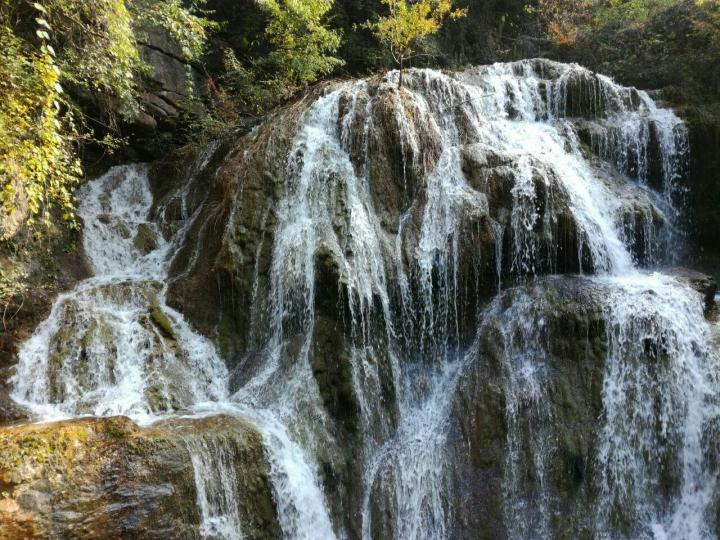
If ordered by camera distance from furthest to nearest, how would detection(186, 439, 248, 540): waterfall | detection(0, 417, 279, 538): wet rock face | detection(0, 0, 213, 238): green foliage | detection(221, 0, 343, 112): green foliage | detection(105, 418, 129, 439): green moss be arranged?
detection(221, 0, 343, 112): green foliage → detection(0, 0, 213, 238): green foliage → detection(186, 439, 248, 540): waterfall → detection(105, 418, 129, 439): green moss → detection(0, 417, 279, 538): wet rock face

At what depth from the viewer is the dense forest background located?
6762 mm

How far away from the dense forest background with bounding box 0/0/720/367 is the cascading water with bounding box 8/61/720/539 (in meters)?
1.16

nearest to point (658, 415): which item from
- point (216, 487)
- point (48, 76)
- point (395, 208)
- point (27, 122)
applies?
point (395, 208)

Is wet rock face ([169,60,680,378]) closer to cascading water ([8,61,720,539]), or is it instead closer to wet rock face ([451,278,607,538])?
cascading water ([8,61,720,539])

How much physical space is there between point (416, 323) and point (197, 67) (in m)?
11.4

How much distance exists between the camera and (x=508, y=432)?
7.04m

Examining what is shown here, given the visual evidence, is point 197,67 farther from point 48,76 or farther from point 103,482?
point 103,482

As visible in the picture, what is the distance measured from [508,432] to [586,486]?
1196 millimetres

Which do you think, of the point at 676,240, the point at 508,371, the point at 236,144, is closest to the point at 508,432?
the point at 508,371

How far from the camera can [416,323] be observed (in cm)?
841

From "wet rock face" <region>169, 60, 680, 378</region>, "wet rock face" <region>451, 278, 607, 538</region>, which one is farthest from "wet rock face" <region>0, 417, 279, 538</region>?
"wet rock face" <region>451, 278, 607, 538</region>

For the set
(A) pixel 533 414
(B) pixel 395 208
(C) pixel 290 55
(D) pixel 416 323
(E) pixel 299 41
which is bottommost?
(A) pixel 533 414

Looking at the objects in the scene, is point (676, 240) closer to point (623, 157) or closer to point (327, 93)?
point (623, 157)

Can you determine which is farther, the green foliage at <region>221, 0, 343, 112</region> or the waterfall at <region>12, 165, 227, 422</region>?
the green foliage at <region>221, 0, 343, 112</region>
